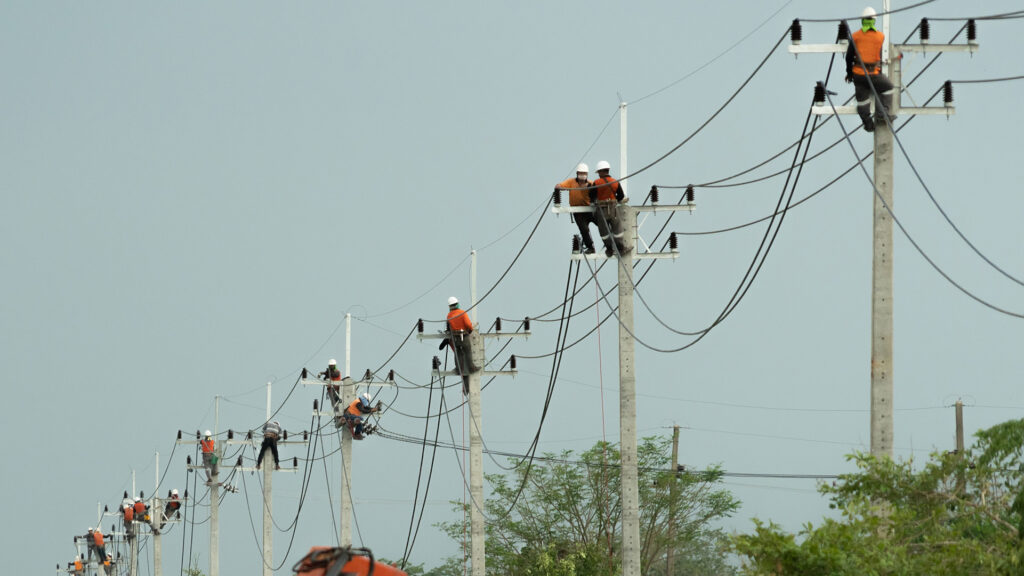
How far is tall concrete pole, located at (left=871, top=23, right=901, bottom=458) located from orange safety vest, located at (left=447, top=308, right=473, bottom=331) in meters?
14.4

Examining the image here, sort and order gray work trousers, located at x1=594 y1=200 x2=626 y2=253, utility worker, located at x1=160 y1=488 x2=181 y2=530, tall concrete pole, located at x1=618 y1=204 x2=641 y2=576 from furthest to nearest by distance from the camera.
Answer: utility worker, located at x1=160 y1=488 x2=181 y2=530, gray work trousers, located at x1=594 y1=200 x2=626 y2=253, tall concrete pole, located at x1=618 y1=204 x2=641 y2=576

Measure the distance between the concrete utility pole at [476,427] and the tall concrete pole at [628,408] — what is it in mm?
7083

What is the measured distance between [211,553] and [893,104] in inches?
1407

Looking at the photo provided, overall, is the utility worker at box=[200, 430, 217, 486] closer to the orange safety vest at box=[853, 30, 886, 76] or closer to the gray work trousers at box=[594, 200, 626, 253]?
the gray work trousers at box=[594, 200, 626, 253]

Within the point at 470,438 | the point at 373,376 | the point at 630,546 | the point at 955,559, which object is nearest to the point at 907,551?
the point at 955,559

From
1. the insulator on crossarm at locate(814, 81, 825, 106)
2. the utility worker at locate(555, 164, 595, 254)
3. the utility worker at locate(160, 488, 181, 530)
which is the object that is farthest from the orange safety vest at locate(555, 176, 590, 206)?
the utility worker at locate(160, 488, 181, 530)

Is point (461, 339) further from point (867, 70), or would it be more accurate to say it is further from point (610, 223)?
point (867, 70)

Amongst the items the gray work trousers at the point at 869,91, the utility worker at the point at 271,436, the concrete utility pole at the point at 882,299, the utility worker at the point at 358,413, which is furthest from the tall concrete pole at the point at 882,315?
the utility worker at the point at 271,436

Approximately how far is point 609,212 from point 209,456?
2987cm

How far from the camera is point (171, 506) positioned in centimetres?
5741

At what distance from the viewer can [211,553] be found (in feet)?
151

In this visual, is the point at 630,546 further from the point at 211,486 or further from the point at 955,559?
the point at 211,486

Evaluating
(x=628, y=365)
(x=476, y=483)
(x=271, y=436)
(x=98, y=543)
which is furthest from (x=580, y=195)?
(x=98, y=543)

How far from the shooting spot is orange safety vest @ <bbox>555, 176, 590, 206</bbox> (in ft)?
68.3
